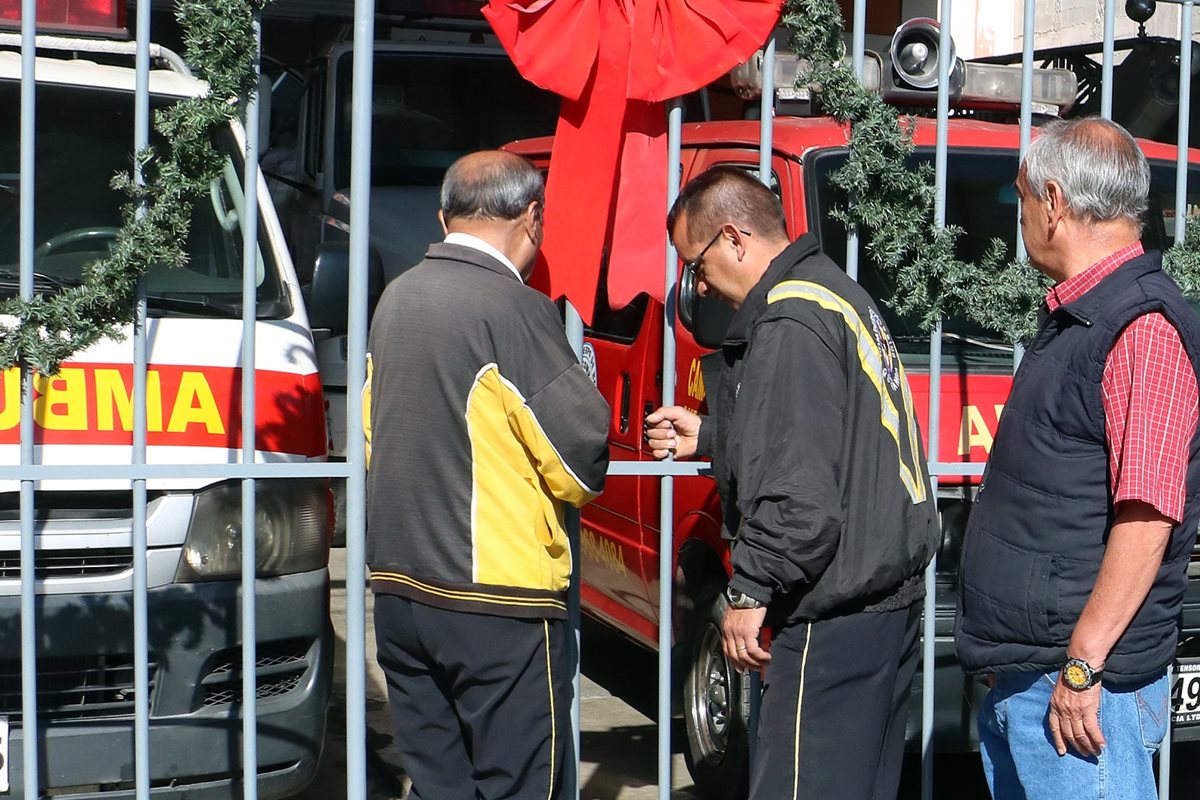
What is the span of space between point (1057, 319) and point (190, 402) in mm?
2203

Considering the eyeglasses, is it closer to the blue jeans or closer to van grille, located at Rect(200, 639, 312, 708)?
the blue jeans

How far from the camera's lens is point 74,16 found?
3.95m

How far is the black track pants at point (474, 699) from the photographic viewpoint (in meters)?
3.04

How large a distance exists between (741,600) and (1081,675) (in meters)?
0.66

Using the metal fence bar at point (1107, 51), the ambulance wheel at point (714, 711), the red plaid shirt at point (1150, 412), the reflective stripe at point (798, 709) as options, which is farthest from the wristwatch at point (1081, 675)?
the ambulance wheel at point (714, 711)

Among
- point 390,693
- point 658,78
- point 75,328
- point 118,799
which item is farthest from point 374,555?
point 658,78

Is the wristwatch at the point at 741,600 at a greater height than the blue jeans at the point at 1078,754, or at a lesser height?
greater

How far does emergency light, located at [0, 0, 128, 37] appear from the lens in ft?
12.8

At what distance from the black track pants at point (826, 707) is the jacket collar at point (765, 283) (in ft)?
2.08

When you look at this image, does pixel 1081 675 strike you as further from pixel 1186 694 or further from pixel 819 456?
pixel 1186 694

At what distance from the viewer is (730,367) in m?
3.20

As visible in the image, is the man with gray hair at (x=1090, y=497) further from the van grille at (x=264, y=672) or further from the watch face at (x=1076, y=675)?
the van grille at (x=264, y=672)

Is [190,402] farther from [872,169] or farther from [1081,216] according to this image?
[1081,216]

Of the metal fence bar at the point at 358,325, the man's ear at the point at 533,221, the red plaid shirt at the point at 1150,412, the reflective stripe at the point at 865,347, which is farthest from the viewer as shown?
the metal fence bar at the point at 358,325
